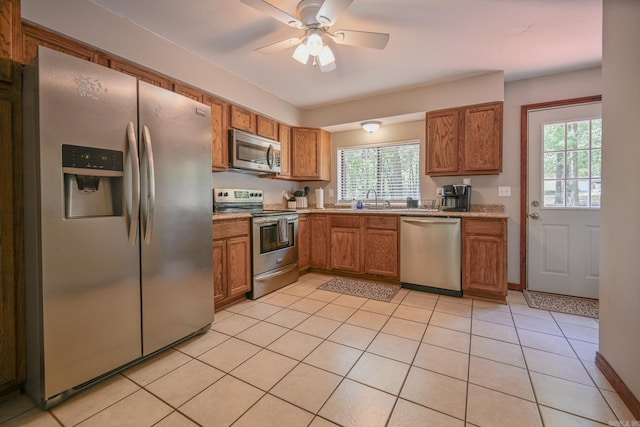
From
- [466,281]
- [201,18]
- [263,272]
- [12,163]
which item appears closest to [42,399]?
[12,163]

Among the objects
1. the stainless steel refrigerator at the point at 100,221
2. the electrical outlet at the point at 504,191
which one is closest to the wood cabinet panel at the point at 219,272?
the stainless steel refrigerator at the point at 100,221

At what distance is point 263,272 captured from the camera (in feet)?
10.00

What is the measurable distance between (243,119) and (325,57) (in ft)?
4.60

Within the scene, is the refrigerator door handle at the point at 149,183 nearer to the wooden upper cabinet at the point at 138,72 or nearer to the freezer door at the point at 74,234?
the freezer door at the point at 74,234

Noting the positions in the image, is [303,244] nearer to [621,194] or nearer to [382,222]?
[382,222]

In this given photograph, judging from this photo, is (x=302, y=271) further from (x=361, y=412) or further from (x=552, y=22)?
(x=552, y=22)

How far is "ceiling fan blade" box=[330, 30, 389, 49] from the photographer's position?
2.02m

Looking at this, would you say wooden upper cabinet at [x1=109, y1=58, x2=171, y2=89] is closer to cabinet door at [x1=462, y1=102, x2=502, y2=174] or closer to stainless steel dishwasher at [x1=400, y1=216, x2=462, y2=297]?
stainless steel dishwasher at [x1=400, y1=216, x2=462, y2=297]

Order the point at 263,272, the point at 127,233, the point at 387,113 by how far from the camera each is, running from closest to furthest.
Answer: the point at 127,233 → the point at 263,272 → the point at 387,113

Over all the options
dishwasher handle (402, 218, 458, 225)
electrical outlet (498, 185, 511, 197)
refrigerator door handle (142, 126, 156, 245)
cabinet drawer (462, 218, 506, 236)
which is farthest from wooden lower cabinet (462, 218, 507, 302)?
refrigerator door handle (142, 126, 156, 245)

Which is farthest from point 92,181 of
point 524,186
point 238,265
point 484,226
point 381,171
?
point 524,186

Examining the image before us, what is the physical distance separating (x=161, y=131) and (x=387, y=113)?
2834 millimetres

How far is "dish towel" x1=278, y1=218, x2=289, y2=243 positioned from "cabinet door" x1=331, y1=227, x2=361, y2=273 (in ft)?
2.33

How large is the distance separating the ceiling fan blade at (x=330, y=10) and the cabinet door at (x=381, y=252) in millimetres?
2331
